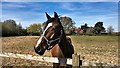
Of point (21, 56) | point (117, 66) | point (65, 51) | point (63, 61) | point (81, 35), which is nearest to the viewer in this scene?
point (117, 66)

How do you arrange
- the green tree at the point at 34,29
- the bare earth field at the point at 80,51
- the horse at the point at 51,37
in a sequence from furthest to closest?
the green tree at the point at 34,29, the bare earth field at the point at 80,51, the horse at the point at 51,37

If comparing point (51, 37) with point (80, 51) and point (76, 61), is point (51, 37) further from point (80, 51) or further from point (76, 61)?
point (80, 51)

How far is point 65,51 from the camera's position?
600cm

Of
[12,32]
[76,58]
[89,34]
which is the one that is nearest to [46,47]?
[76,58]

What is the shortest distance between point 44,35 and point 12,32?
62.8 ft

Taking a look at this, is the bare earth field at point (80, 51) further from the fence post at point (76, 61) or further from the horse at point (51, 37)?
the fence post at point (76, 61)

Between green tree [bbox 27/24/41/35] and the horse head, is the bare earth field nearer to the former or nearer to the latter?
green tree [bbox 27/24/41/35]

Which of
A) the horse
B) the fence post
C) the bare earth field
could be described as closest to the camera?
the fence post

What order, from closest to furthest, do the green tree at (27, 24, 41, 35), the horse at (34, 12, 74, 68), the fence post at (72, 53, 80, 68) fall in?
the fence post at (72, 53, 80, 68), the horse at (34, 12, 74, 68), the green tree at (27, 24, 41, 35)

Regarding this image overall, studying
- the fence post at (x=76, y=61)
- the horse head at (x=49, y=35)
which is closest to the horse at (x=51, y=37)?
the horse head at (x=49, y=35)

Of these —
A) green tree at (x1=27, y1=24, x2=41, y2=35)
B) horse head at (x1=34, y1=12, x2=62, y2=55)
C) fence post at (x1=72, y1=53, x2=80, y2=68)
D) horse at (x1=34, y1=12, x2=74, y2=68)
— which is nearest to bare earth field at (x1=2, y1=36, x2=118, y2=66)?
green tree at (x1=27, y1=24, x2=41, y2=35)

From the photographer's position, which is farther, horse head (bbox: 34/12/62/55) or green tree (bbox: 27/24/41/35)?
green tree (bbox: 27/24/41/35)

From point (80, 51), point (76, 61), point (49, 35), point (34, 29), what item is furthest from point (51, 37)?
point (34, 29)

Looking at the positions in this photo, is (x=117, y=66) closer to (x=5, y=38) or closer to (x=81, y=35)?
(x=5, y=38)
